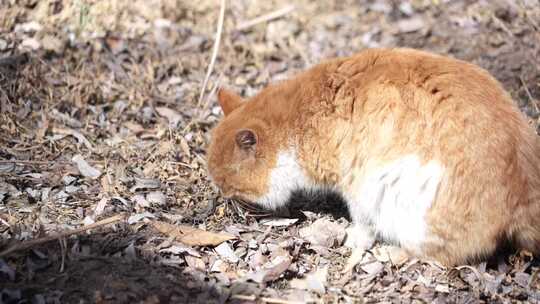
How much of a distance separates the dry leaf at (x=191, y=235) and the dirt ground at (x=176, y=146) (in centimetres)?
3

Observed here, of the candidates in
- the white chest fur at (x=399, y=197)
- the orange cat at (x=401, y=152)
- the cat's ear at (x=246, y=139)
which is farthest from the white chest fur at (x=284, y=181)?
the white chest fur at (x=399, y=197)

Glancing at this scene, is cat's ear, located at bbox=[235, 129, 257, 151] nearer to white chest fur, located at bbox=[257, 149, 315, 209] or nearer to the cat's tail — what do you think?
white chest fur, located at bbox=[257, 149, 315, 209]

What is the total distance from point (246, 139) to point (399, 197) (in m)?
1.35

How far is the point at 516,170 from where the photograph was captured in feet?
15.5

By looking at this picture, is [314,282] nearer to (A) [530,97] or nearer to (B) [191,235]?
(B) [191,235]

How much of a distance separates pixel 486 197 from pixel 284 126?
1.72m

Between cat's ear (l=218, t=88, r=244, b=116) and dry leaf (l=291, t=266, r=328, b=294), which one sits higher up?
cat's ear (l=218, t=88, r=244, b=116)

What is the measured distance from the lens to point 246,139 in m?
5.42

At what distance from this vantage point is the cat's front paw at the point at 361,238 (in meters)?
5.59

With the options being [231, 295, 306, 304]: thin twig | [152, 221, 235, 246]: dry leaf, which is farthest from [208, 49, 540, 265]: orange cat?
[231, 295, 306, 304]: thin twig

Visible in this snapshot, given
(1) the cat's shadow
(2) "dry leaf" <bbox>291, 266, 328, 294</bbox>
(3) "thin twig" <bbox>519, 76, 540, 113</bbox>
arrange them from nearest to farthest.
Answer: (2) "dry leaf" <bbox>291, 266, 328, 294</bbox>, (1) the cat's shadow, (3) "thin twig" <bbox>519, 76, 540, 113</bbox>

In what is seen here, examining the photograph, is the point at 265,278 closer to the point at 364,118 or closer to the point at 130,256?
the point at 130,256

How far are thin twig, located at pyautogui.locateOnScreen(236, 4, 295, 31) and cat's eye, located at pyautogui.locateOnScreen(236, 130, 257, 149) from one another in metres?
3.25

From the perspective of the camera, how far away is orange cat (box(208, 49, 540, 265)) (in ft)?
15.6
